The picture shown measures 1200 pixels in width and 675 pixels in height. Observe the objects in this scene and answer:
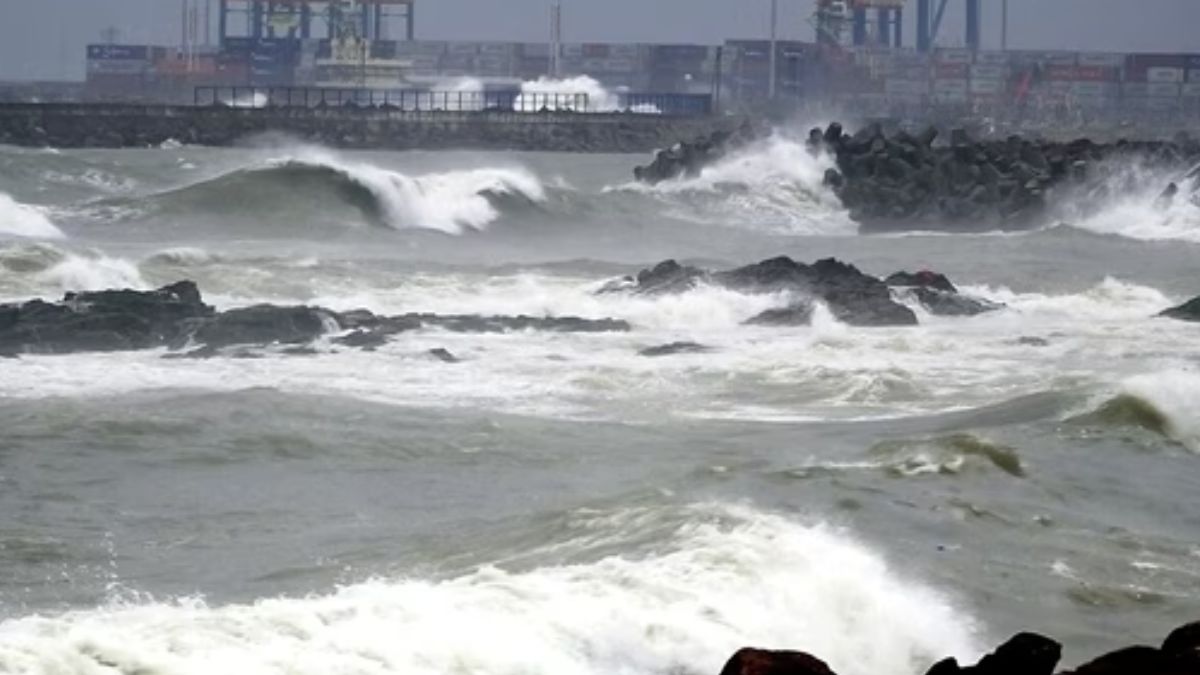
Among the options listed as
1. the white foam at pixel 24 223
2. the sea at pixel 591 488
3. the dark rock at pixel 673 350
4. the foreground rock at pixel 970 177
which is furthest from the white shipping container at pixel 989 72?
the dark rock at pixel 673 350

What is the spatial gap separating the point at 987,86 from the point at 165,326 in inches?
3995

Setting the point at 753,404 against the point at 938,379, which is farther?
the point at 938,379

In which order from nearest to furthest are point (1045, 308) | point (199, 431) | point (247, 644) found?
point (247, 644) < point (199, 431) < point (1045, 308)

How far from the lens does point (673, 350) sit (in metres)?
20.9

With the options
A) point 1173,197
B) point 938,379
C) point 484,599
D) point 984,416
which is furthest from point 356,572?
point 1173,197

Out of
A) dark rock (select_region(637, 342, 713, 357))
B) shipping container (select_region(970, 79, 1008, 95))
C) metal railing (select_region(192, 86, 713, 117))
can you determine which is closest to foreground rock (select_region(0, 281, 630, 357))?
dark rock (select_region(637, 342, 713, 357))

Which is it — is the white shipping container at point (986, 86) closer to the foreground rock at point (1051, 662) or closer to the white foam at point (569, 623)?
the white foam at point (569, 623)

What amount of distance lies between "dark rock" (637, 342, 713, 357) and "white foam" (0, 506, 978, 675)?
8.86 metres

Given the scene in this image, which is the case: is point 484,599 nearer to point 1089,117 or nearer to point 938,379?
point 938,379

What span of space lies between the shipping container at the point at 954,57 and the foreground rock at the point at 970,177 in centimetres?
6923

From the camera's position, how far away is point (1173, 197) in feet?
149

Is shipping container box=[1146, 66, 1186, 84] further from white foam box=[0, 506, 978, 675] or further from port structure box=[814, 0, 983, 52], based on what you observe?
white foam box=[0, 506, 978, 675]

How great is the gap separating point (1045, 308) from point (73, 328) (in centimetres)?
1041

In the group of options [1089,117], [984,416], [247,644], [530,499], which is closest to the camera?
[247,644]
